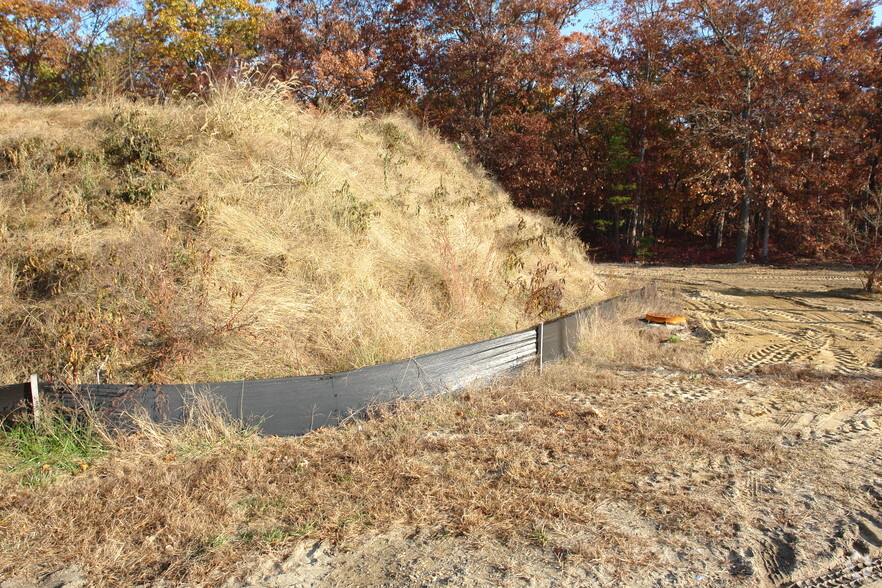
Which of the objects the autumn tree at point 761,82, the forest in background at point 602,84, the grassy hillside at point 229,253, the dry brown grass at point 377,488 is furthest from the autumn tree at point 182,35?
the dry brown grass at point 377,488

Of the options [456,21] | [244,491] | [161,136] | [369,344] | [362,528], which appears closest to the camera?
[362,528]

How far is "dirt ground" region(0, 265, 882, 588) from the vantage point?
8.71ft

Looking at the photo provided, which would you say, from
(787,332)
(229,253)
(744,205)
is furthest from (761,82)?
(229,253)

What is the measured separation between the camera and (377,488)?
11.3ft

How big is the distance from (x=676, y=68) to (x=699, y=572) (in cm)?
2375

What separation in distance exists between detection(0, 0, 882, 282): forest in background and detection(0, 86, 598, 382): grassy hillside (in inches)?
390

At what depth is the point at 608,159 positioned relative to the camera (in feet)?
80.0

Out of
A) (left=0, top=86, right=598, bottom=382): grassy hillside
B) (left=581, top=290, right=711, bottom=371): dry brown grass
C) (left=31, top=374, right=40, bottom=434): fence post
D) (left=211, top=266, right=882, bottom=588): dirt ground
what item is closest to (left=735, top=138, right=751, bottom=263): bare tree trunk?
A: (left=0, top=86, right=598, bottom=382): grassy hillside

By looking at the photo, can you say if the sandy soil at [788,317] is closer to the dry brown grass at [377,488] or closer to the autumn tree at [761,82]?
the dry brown grass at [377,488]

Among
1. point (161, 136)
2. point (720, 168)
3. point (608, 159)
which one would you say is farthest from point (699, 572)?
point (608, 159)

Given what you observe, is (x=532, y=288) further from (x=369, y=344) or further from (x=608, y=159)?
(x=608, y=159)

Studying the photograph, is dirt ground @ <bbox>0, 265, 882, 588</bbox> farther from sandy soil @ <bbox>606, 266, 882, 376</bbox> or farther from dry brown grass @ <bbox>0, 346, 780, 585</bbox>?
sandy soil @ <bbox>606, 266, 882, 376</bbox>

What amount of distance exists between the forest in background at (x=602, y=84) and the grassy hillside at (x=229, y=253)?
390 inches

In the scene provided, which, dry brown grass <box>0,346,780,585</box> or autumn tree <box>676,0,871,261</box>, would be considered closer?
dry brown grass <box>0,346,780,585</box>
